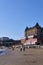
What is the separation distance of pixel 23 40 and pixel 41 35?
861 inches

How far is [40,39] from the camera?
127 meters

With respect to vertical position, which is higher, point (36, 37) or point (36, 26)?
point (36, 26)

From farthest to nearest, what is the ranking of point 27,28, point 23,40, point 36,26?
1. point 27,28
2. point 23,40
3. point 36,26

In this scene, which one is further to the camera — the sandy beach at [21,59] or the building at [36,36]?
the building at [36,36]

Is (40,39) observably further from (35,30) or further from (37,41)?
(35,30)

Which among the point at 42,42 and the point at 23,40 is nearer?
the point at 42,42

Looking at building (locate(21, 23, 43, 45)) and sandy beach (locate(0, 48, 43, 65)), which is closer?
sandy beach (locate(0, 48, 43, 65))

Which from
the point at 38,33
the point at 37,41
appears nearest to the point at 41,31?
the point at 38,33

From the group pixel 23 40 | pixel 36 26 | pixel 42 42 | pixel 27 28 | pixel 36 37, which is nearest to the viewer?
pixel 42 42

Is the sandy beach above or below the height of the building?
below

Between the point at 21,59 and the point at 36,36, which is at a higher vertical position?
the point at 36,36

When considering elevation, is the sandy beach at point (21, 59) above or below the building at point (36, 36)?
below

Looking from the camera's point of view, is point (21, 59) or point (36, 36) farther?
point (36, 36)

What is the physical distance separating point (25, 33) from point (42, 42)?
39270mm
